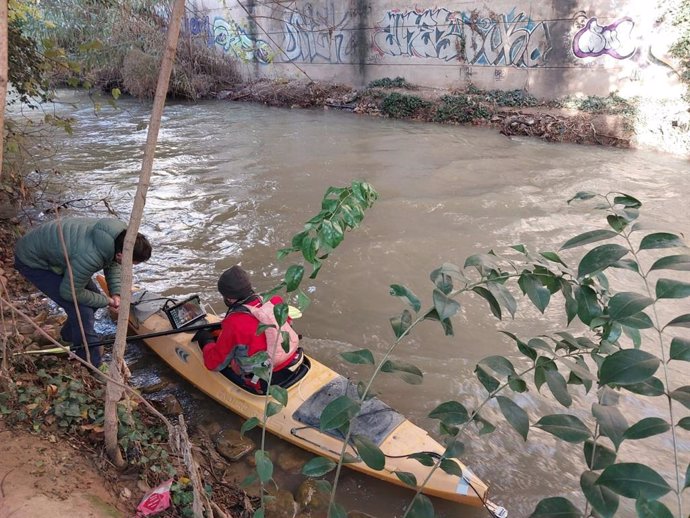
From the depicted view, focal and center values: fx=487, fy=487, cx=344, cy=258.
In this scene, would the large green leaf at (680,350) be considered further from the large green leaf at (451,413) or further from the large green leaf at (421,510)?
the large green leaf at (421,510)

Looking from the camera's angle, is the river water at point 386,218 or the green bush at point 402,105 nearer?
the river water at point 386,218

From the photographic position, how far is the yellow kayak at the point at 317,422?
9.80ft

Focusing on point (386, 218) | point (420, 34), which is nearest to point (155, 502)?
point (386, 218)

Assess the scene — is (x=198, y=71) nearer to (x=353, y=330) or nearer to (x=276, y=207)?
(x=276, y=207)

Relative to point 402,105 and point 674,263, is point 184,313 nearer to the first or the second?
point 674,263

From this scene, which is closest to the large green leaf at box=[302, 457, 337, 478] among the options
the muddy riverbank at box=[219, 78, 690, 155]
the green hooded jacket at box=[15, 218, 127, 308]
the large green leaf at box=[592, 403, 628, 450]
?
the large green leaf at box=[592, 403, 628, 450]

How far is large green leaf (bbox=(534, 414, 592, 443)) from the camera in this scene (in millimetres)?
1331

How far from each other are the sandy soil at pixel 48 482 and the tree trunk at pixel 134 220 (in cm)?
18

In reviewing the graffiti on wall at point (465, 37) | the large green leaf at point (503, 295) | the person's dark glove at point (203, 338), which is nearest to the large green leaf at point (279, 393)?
the large green leaf at point (503, 295)

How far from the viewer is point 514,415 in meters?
1.45

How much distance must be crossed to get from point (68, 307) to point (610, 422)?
12.1ft

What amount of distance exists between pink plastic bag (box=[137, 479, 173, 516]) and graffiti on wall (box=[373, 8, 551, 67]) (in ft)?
43.8

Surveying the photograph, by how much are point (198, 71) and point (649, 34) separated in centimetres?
1467

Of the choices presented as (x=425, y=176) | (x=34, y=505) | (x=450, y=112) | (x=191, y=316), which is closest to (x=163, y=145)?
(x=425, y=176)
